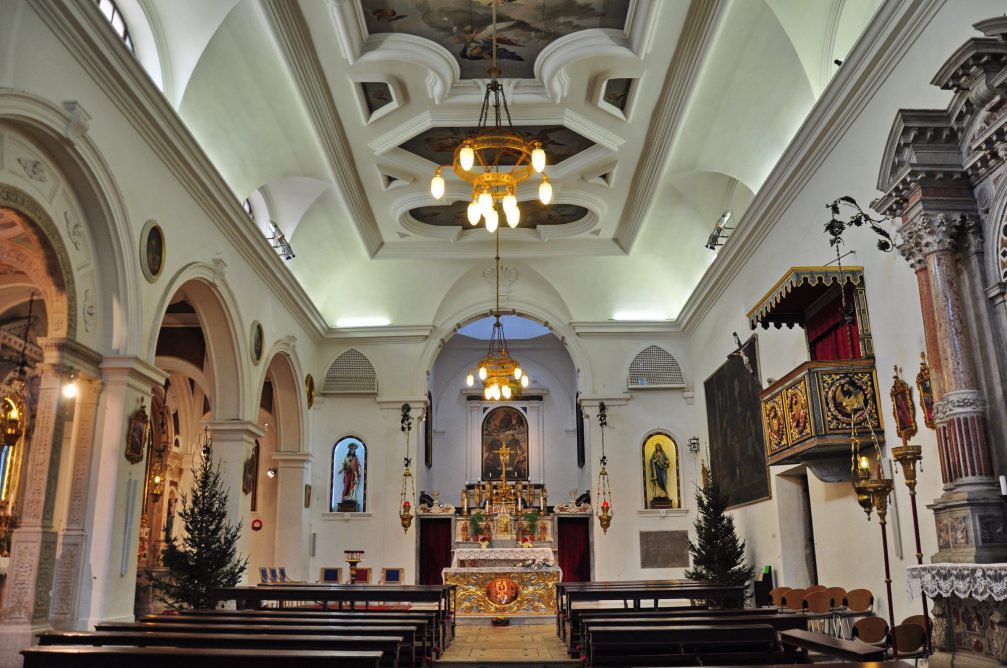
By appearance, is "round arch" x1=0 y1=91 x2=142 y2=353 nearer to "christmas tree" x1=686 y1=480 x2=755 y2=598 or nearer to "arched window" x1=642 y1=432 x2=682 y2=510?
"christmas tree" x1=686 y1=480 x2=755 y2=598

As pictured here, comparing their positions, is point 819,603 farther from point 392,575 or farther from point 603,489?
point 392,575

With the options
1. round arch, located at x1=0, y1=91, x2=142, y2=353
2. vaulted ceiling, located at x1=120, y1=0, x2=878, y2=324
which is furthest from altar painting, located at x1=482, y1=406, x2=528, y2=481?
round arch, located at x1=0, y1=91, x2=142, y2=353

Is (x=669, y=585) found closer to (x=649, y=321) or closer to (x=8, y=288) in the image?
(x=649, y=321)

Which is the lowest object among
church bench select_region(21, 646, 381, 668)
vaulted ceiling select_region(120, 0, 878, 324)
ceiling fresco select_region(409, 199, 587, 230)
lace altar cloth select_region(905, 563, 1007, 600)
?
church bench select_region(21, 646, 381, 668)

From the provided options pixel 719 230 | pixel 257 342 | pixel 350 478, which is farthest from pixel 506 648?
pixel 350 478

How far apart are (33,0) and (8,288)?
26.2 feet

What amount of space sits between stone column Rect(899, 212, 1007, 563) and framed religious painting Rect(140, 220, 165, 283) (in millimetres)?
7705

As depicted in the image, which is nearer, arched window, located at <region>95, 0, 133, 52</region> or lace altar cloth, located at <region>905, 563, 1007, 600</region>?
lace altar cloth, located at <region>905, 563, 1007, 600</region>

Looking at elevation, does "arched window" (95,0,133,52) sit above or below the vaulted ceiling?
below

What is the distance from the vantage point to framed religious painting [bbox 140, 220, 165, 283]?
30.3 feet

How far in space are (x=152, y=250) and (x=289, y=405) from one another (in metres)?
7.99

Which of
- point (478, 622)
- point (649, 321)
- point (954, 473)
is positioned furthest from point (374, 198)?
point (954, 473)

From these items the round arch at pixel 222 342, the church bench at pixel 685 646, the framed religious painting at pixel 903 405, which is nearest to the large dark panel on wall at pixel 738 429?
the framed religious painting at pixel 903 405

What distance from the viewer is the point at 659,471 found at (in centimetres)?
1769
